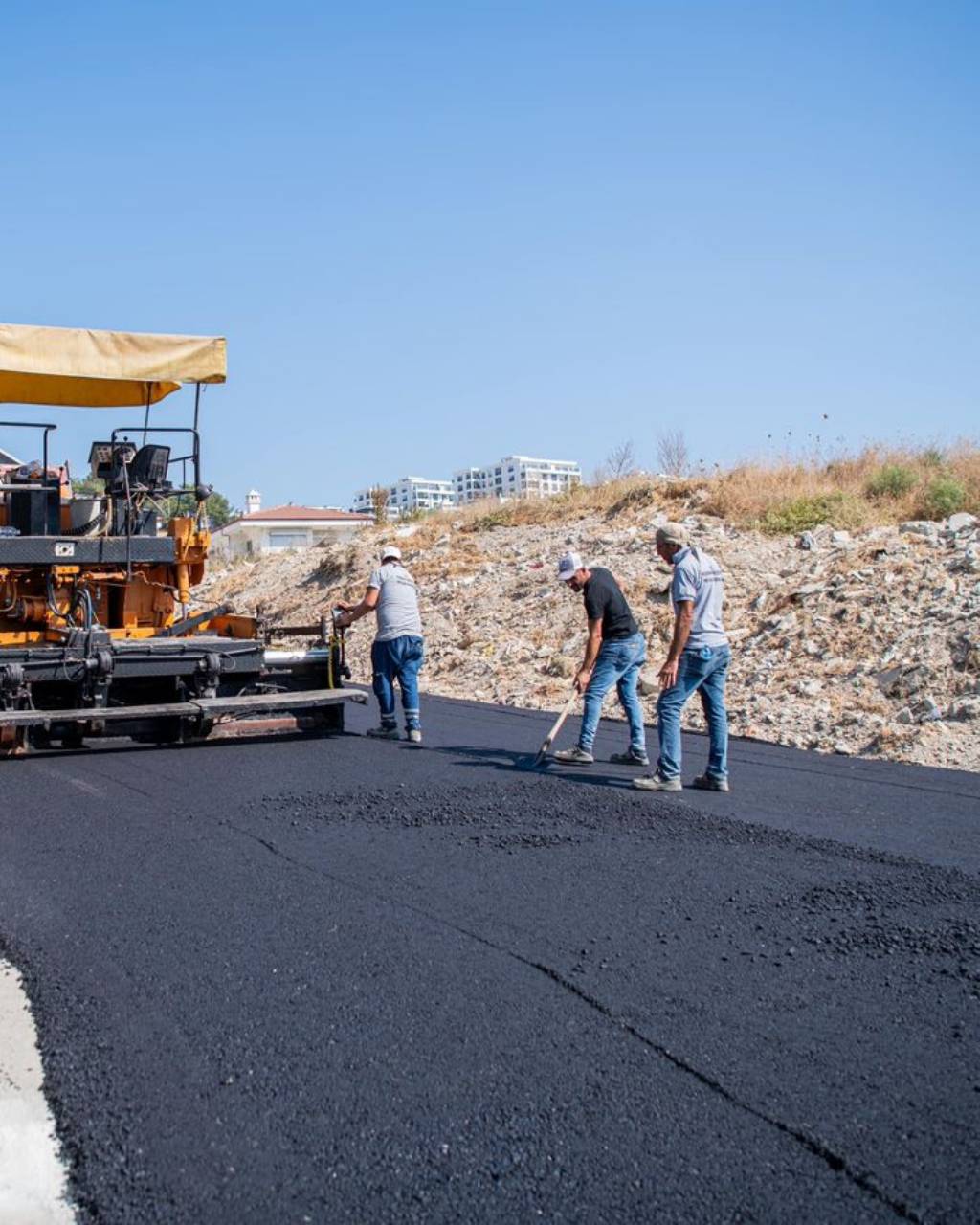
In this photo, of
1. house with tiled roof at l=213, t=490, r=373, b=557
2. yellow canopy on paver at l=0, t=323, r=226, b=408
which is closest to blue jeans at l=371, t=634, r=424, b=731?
yellow canopy on paver at l=0, t=323, r=226, b=408

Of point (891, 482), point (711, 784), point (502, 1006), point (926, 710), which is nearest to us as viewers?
point (502, 1006)

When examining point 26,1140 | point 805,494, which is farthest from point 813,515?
point 26,1140

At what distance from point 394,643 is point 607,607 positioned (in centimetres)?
215

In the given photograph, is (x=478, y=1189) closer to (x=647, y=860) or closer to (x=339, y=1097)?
A: (x=339, y=1097)

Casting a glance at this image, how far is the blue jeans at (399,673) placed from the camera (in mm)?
10070

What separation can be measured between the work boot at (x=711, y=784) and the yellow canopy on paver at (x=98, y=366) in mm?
4927

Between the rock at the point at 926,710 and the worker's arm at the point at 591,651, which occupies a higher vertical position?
the worker's arm at the point at 591,651

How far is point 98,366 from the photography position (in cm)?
933

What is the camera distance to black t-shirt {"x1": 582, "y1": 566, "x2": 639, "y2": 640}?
8680mm

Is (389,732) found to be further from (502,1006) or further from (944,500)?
(944,500)

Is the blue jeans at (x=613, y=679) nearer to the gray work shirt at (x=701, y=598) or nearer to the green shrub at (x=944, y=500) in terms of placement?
the gray work shirt at (x=701, y=598)

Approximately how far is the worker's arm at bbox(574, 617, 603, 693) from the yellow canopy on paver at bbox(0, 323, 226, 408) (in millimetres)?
3668

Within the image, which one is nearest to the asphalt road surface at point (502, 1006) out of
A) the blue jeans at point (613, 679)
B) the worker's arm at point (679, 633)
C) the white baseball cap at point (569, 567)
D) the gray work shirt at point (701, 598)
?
the worker's arm at point (679, 633)

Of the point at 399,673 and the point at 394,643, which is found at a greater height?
the point at 394,643
